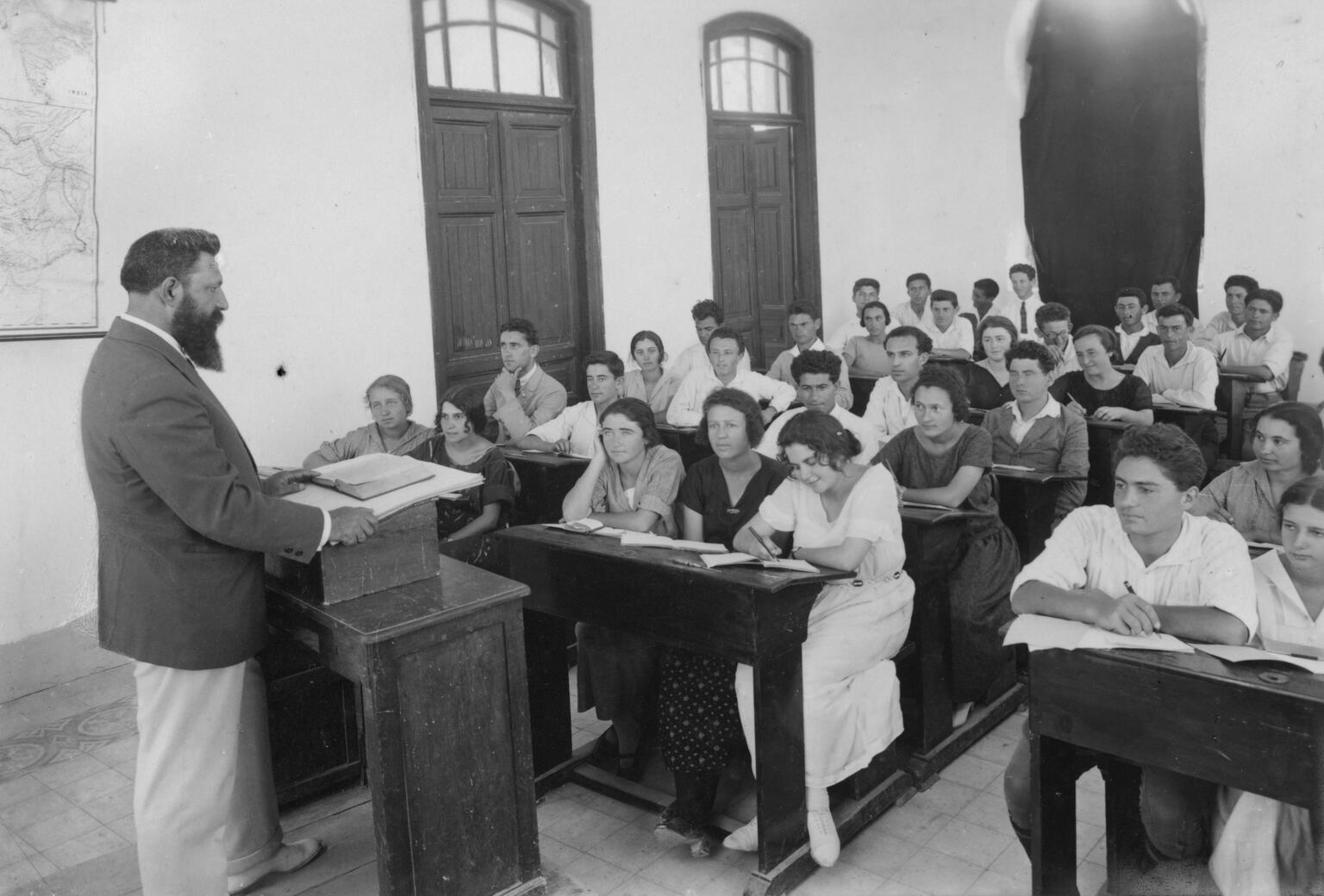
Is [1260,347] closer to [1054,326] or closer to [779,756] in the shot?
[1054,326]

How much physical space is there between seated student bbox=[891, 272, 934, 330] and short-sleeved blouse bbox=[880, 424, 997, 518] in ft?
15.4

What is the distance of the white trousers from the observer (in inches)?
92.1

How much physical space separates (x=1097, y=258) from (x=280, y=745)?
717 cm

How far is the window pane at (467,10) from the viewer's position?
18.4ft

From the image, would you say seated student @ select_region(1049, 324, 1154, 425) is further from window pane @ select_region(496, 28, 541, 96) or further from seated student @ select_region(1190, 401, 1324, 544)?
window pane @ select_region(496, 28, 541, 96)

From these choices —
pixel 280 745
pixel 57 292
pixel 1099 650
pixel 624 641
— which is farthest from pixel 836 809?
pixel 57 292

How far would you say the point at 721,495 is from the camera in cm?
349

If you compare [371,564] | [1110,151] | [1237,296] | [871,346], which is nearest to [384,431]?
[371,564]

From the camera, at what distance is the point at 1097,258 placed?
8297mm

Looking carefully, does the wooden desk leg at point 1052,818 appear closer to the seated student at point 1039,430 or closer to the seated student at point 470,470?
the seated student at point 1039,430

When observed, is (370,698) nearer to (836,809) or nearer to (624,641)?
(624,641)

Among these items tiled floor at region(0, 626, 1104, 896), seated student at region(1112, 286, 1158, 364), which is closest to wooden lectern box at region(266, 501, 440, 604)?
tiled floor at region(0, 626, 1104, 896)

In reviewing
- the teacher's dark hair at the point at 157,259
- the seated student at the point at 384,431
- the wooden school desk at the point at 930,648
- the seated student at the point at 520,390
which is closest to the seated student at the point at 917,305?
the seated student at the point at 520,390

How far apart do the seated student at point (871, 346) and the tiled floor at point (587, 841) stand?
402cm
